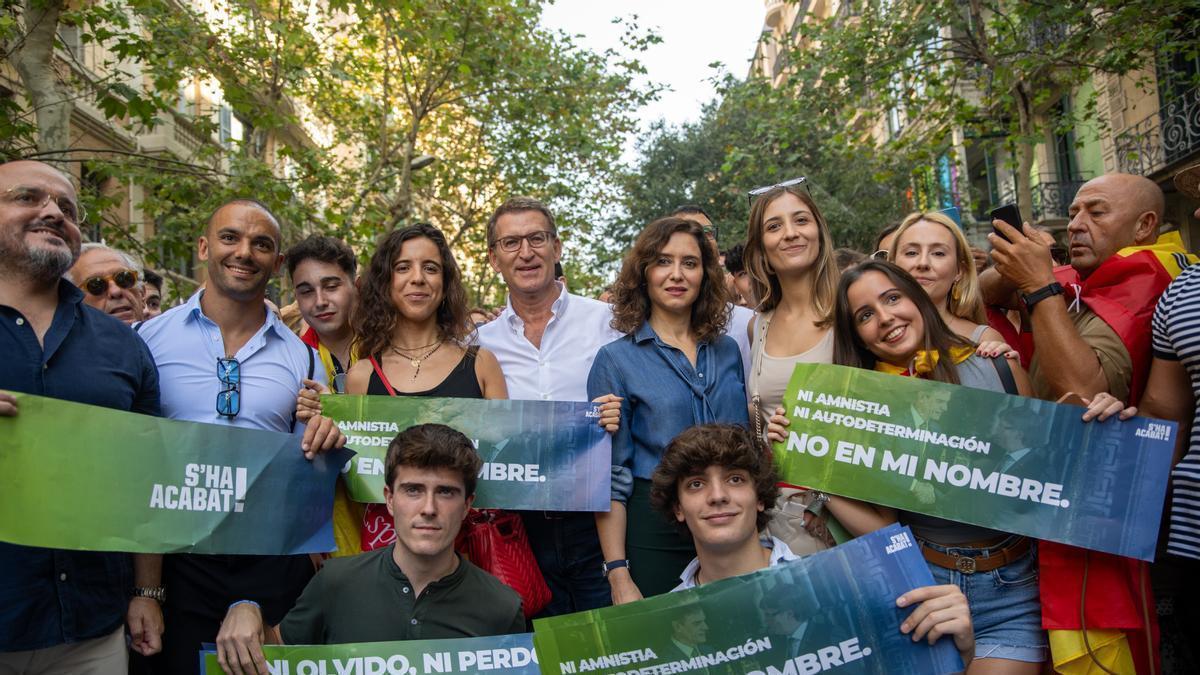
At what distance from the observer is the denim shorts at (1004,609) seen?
3430mm

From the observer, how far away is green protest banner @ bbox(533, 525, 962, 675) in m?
3.10

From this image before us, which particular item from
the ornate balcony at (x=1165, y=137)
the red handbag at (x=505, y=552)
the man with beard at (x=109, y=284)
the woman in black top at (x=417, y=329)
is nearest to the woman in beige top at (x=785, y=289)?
the red handbag at (x=505, y=552)

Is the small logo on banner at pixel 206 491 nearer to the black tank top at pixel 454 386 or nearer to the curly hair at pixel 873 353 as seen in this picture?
the black tank top at pixel 454 386

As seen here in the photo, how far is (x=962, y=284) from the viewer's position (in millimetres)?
4578

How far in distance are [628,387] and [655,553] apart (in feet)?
2.39

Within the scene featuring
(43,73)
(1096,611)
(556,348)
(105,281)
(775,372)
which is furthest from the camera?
(43,73)

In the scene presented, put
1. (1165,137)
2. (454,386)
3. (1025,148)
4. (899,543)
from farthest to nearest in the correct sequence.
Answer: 1. (1165,137)
2. (1025,148)
3. (454,386)
4. (899,543)

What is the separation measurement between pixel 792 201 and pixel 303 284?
2.74 m

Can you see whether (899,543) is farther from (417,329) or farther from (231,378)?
(231,378)

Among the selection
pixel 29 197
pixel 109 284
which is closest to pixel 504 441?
pixel 29 197

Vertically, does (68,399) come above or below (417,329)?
below

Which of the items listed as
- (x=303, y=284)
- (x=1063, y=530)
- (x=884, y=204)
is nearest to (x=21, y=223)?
(x=303, y=284)

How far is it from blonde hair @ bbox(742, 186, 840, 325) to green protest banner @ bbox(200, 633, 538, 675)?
204 cm

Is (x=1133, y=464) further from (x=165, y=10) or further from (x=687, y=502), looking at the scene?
(x=165, y=10)
